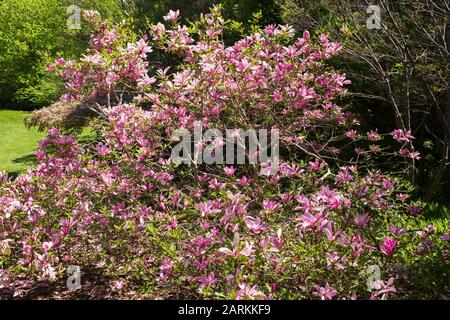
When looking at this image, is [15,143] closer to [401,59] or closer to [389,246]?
[401,59]

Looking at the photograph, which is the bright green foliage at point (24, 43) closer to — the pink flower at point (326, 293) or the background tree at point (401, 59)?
the background tree at point (401, 59)

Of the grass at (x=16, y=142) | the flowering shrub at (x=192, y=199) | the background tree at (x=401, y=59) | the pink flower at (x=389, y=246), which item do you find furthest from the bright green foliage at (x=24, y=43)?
the pink flower at (x=389, y=246)

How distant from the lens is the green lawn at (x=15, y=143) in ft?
40.8

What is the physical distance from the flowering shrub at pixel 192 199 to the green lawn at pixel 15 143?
6846 mm

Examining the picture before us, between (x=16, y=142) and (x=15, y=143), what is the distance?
199 millimetres

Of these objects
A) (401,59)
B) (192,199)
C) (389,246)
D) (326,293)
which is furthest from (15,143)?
(389,246)

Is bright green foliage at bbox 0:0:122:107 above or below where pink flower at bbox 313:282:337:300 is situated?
above

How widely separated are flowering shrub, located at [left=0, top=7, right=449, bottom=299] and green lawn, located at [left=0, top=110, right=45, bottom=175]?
6.85m

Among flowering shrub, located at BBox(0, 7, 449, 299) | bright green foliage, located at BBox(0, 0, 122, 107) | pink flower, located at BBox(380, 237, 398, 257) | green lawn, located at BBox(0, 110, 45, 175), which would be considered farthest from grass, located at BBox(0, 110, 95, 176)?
pink flower, located at BBox(380, 237, 398, 257)

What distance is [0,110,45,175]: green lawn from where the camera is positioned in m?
12.4

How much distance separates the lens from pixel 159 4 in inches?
445

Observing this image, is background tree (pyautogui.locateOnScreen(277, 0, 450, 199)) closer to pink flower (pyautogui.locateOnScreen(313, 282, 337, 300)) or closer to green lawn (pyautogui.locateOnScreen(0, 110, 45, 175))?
pink flower (pyautogui.locateOnScreen(313, 282, 337, 300))

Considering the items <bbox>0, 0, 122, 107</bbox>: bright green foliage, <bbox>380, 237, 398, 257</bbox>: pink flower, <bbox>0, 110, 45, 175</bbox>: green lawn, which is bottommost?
<bbox>380, 237, 398, 257</bbox>: pink flower
